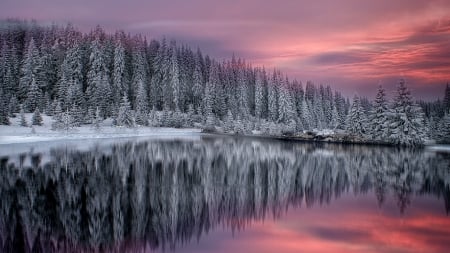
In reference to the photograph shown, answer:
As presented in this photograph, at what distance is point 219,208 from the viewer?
53.4 ft

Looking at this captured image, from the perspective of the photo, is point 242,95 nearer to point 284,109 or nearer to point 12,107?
point 284,109

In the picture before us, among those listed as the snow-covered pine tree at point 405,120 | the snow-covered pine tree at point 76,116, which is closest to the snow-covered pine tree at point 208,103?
the snow-covered pine tree at point 76,116

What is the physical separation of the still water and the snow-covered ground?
24293 millimetres

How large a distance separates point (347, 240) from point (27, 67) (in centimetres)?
8178

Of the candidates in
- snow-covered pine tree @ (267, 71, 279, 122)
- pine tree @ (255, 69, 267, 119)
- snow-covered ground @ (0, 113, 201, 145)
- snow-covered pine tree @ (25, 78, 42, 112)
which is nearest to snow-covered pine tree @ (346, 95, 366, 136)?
snow-covered ground @ (0, 113, 201, 145)

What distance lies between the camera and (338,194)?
20.1m

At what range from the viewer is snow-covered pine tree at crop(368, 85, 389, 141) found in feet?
185

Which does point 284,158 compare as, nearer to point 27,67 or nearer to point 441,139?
point 441,139

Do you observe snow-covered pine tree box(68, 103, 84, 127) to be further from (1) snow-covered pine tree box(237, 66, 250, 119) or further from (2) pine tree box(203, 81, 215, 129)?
(1) snow-covered pine tree box(237, 66, 250, 119)

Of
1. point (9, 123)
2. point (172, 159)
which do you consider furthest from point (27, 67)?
point (172, 159)

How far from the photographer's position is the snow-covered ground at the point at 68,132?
50.5 m

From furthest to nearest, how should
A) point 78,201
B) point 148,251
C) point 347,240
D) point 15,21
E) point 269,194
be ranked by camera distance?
point 15,21, point 269,194, point 78,201, point 347,240, point 148,251

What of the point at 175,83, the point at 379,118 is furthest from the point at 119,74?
the point at 379,118

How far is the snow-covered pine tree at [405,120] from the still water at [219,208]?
25.8 metres
